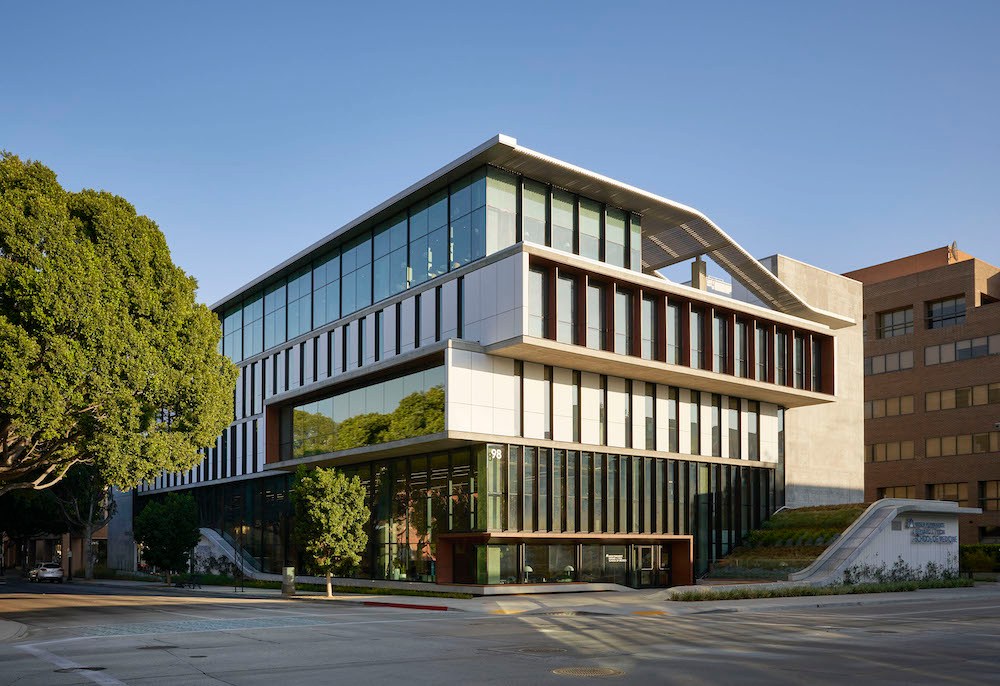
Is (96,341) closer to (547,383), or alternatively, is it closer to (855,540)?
(547,383)

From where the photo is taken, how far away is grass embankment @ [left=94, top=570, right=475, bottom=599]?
39.5 metres

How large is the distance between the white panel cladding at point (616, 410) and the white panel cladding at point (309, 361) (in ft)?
63.4

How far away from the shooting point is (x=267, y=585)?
52.8m

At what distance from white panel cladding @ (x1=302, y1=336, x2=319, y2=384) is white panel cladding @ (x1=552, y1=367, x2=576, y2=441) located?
18405 millimetres

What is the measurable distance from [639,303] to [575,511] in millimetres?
9936

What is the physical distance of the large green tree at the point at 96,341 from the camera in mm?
30406

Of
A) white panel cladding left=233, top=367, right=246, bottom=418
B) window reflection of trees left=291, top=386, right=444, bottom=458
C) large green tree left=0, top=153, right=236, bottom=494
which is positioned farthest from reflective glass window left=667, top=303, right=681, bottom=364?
white panel cladding left=233, top=367, right=246, bottom=418

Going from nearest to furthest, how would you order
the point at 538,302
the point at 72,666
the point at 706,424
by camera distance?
the point at 72,666 → the point at 538,302 → the point at 706,424

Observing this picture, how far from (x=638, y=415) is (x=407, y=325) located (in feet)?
39.8

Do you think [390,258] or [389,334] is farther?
[390,258]

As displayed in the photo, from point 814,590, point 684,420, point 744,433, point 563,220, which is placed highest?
point 563,220

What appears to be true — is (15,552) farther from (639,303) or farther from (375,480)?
(639,303)

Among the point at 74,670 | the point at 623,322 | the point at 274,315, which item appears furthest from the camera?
the point at 274,315

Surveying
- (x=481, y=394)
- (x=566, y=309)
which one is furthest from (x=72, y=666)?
(x=566, y=309)
